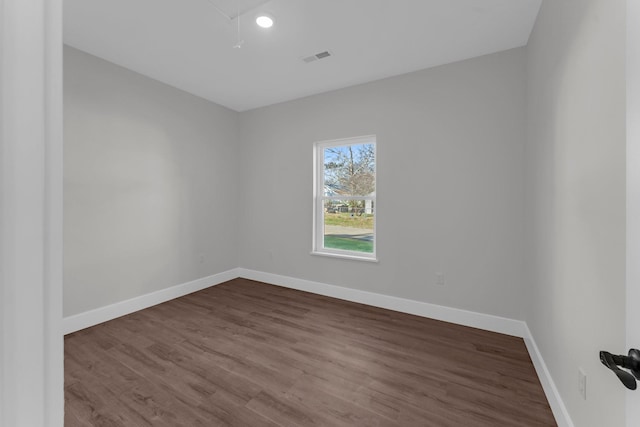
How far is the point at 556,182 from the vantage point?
71.4 inches

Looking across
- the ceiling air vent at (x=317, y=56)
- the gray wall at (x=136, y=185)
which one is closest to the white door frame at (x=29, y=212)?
the ceiling air vent at (x=317, y=56)

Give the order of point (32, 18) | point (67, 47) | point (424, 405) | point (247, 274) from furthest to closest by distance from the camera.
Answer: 1. point (247, 274)
2. point (67, 47)
3. point (424, 405)
4. point (32, 18)

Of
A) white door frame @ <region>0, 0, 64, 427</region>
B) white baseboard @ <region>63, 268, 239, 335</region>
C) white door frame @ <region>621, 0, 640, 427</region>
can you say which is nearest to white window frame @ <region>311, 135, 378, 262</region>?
white baseboard @ <region>63, 268, 239, 335</region>

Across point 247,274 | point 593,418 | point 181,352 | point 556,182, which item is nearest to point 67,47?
point 181,352

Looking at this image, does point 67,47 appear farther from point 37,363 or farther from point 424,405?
point 424,405

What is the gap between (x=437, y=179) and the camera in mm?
3053

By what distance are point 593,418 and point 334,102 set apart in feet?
11.6

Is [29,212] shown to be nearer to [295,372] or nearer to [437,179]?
[295,372]

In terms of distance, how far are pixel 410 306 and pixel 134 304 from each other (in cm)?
313

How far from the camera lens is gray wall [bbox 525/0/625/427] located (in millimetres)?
1129

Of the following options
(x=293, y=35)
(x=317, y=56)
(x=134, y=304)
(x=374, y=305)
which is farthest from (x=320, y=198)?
(x=134, y=304)

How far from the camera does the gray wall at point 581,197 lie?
3.70ft

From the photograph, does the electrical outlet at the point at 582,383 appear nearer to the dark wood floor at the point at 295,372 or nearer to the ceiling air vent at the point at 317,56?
the dark wood floor at the point at 295,372

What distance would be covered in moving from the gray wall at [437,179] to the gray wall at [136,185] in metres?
1.22
